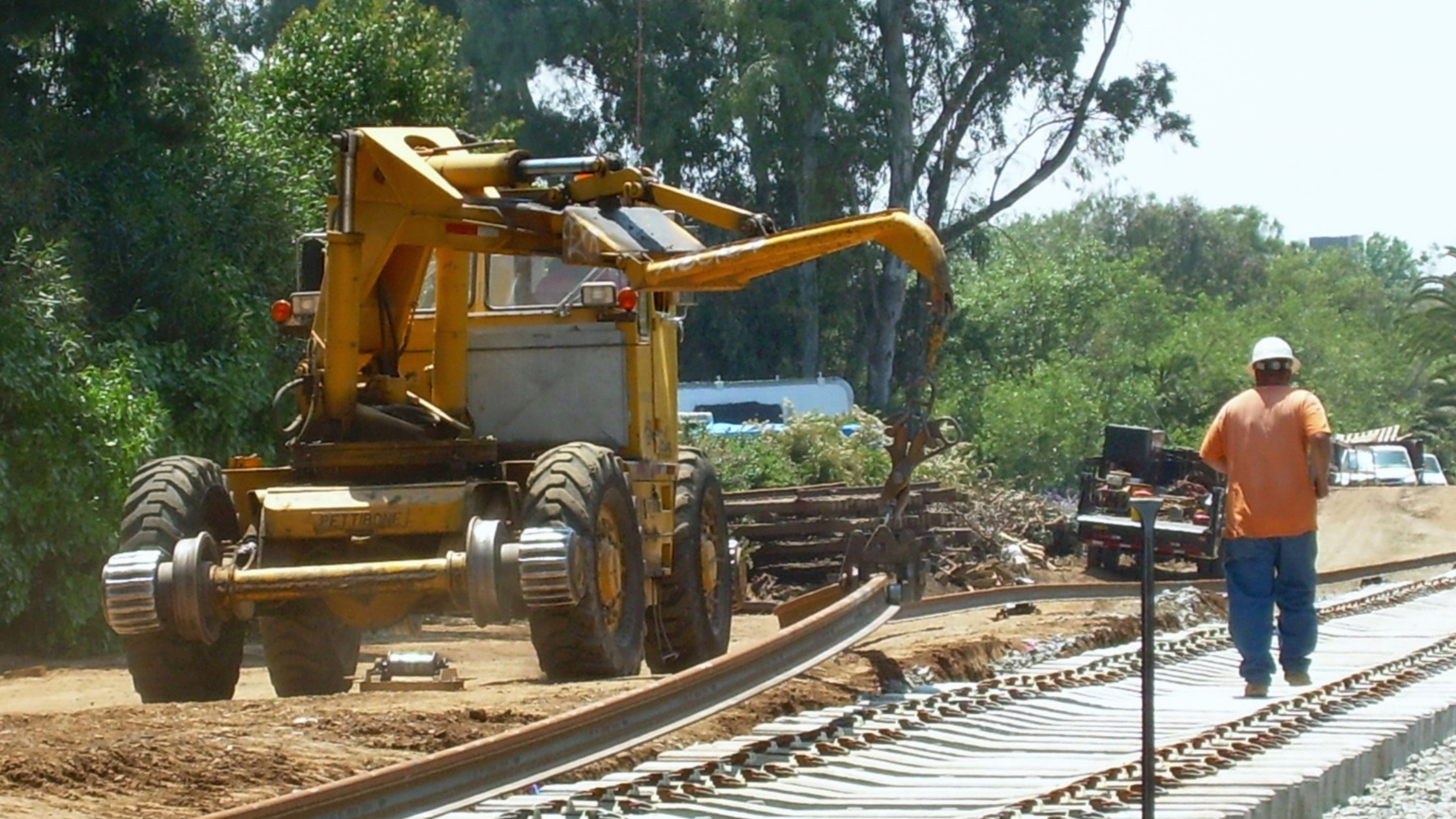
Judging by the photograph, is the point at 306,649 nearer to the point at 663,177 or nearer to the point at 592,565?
the point at 592,565

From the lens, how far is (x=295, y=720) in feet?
28.8

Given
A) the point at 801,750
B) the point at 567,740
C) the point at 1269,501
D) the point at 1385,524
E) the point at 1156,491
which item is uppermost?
the point at 1269,501

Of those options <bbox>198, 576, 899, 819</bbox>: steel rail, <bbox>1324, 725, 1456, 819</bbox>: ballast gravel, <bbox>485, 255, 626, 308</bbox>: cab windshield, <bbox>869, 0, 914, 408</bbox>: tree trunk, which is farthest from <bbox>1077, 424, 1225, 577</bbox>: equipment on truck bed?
<bbox>1324, 725, 1456, 819</bbox>: ballast gravel

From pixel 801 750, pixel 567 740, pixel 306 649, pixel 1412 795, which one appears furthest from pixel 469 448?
pixel 1412 795

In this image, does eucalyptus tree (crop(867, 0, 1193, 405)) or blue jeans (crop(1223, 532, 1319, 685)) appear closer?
blue jeans (crop(1223, 532, 1319, 685))

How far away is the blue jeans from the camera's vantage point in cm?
1038

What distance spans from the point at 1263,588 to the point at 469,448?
406 centimetres

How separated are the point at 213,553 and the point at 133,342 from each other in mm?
8033

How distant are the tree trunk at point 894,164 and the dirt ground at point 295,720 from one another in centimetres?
2632

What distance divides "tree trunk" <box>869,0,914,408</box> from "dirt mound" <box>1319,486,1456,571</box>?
9070mm

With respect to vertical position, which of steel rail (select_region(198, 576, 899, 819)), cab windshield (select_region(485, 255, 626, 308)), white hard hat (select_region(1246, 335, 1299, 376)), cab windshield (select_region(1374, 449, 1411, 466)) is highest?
cab windshield (select_region(485, 255, 626, 308))

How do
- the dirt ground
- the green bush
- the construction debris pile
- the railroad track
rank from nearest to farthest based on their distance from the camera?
the railroad track, the dirt ground, the green bush, the construction debris pile

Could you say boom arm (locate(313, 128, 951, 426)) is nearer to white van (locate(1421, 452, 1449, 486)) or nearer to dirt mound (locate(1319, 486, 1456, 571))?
dirt mound (locate(1319, 486, 1456, 571))

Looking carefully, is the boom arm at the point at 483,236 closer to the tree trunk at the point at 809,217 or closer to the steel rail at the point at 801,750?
the steel rail at the point at 801,750
